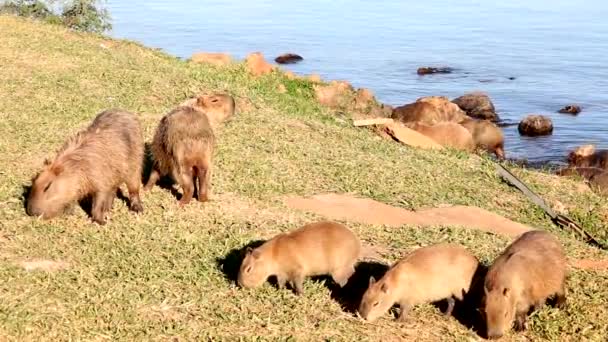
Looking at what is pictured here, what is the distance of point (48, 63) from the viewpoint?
12703 millimetres

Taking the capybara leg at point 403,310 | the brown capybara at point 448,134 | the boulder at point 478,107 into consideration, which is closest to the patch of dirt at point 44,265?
the capybara leg at point 403,310

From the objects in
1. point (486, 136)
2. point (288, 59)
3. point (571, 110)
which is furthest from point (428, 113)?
point (288, 59)

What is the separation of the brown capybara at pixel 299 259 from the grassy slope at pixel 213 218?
14 centimetres

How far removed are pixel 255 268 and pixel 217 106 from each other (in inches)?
210

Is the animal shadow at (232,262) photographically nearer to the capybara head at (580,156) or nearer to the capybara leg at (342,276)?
the capybara leg at (342,276)

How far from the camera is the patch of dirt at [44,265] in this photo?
234 inches

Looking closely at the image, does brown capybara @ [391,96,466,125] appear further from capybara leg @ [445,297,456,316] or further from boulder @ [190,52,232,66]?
capybara leg @ [445,297,456,316]

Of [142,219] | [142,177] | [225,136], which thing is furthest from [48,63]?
[142,219]

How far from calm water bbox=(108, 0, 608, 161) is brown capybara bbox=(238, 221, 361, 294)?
14.3m

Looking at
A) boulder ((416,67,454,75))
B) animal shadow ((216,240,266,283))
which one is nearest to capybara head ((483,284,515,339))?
animal shadow ((216,240,266,283))

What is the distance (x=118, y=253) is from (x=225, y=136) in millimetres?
4032

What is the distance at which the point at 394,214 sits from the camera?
Answer: 26.1 feet

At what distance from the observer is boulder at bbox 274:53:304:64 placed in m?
34.0

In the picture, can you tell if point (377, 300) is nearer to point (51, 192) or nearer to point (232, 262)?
point (232, 262)
